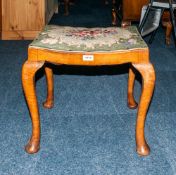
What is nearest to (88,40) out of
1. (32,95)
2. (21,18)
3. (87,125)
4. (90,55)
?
(90,55)

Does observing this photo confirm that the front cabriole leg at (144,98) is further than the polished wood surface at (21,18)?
No

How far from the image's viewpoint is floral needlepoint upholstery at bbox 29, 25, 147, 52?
4.17ft

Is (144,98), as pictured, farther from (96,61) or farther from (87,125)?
(87,125)

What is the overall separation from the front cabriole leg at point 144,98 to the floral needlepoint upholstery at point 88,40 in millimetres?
96

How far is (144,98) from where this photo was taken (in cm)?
132

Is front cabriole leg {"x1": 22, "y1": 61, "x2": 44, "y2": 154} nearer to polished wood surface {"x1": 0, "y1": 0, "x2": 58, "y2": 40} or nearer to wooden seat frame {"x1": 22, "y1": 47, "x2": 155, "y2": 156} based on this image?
wooden seat frame {"x1": 22, "y1": 47, "x2": 155, "y2": 156}

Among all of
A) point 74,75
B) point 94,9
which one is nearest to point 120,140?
point 74,75

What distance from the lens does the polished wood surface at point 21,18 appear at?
3162 millimetres

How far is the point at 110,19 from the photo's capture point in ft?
14.8

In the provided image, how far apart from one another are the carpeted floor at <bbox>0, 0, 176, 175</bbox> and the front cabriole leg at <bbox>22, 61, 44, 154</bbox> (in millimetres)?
42

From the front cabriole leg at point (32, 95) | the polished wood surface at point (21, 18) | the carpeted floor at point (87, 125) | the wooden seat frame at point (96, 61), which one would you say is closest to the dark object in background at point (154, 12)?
the carpeted floor at point (87, 125)

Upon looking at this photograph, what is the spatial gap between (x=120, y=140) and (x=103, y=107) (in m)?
0.38

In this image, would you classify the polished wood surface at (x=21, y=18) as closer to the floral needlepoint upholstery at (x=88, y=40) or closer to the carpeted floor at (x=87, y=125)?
the carpeted floor at (x=87, y=125)

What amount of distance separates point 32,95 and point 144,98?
467 millimetres
